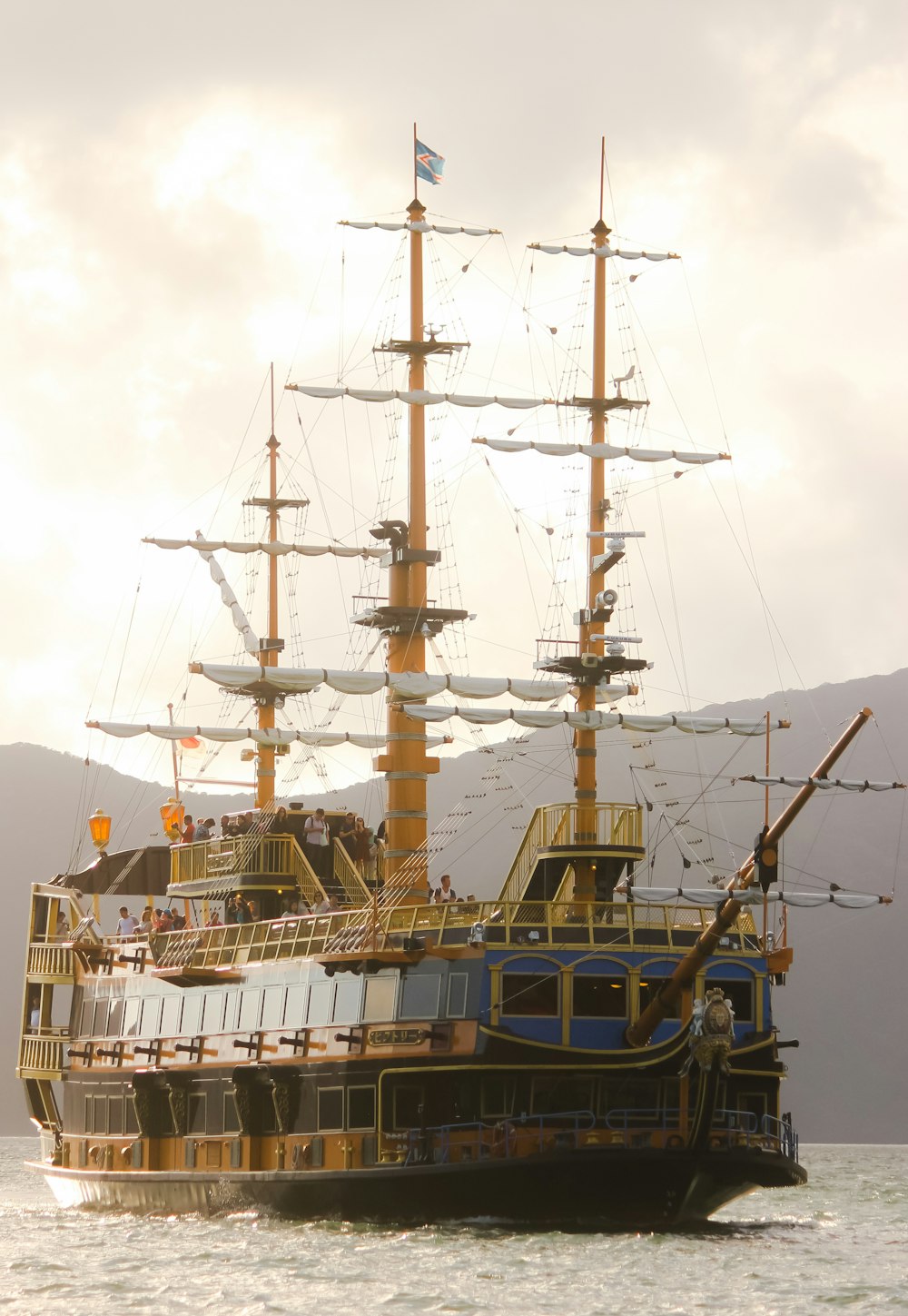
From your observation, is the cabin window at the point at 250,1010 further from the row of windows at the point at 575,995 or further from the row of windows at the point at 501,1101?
the row of windows at the point at 575,995

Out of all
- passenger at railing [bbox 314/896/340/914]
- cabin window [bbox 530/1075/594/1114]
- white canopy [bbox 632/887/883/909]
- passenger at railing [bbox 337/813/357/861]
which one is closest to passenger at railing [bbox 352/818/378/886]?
passenger at railing [bbox 337/813/357/861]

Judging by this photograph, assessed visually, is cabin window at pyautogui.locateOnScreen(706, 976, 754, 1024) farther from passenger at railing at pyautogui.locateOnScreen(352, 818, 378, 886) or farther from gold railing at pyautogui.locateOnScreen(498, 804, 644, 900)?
passenger at railing at pyautogui.locateOnScreen(352, 818, 378, 886)

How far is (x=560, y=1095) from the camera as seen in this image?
41781 millimetres

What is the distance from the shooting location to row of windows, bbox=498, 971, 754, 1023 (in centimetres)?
4166

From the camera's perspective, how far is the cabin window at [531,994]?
41.6m

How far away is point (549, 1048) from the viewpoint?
41031 mm

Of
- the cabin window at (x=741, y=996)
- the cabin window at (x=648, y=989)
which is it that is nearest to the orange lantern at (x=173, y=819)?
the cabin window at (x=648, y=989)

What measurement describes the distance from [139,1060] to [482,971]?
46.4ft

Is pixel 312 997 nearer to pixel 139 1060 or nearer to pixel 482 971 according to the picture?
pixel 482 971

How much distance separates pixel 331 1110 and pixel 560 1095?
5.24m

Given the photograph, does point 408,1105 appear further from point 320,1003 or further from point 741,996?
point 741,996

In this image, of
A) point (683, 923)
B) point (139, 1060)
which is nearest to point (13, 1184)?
point (139, 1060)

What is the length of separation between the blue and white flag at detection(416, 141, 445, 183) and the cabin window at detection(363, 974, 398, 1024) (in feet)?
81.7

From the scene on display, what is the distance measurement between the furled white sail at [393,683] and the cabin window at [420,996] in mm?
15222
